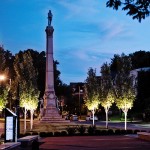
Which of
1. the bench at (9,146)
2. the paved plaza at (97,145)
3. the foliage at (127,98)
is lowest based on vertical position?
the paved plaza at (97,145)

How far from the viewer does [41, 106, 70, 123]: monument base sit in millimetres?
66875

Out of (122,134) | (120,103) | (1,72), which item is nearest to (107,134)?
(122,134)

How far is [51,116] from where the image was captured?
224ft

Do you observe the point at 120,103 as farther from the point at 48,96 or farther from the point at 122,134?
the point at 48,96

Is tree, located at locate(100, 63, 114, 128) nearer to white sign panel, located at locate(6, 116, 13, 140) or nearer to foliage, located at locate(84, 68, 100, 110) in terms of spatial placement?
foliage, located at locate(84, 68, 100, 110)

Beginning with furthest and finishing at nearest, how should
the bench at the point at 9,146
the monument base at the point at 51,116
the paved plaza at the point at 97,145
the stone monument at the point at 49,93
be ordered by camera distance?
the stone monument at the point at 49,93, the monument base at the point at 51,116, the paved plaza at the point at 97,145, the bench at the point at 9,146

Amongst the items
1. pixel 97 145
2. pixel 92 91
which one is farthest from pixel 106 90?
pixel 97 145

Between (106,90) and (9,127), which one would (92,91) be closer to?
(106,90)

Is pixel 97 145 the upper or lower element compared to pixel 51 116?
lower

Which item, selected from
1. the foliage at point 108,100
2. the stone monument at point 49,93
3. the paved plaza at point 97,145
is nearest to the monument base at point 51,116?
the stone monument at point 49,93

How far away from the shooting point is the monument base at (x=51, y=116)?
66.9m

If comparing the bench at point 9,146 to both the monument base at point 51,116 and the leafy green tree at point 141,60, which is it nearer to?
the monument base at point 51,116

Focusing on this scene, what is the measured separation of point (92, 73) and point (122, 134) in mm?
18290

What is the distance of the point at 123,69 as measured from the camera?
47.9 meters
